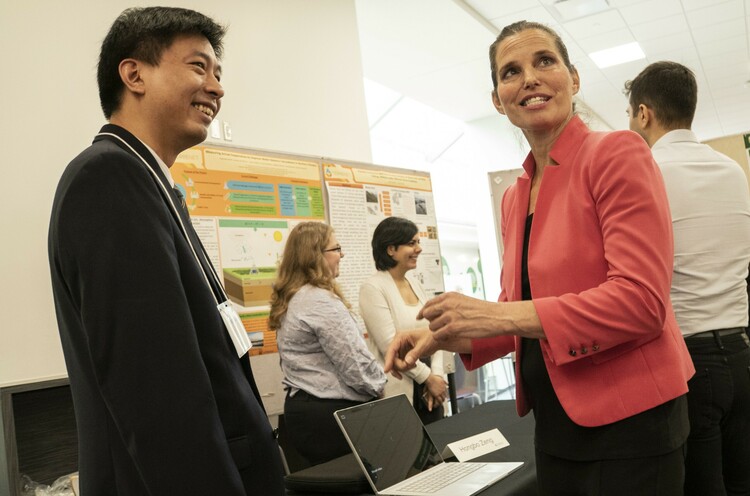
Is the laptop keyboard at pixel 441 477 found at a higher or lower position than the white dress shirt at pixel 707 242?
lower

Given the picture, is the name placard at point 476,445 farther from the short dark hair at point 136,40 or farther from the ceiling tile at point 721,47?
the ceiling tile at point 721,47

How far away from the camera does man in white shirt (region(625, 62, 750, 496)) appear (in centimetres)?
172

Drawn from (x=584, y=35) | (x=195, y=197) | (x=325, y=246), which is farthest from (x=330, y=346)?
(x=584, y=35)

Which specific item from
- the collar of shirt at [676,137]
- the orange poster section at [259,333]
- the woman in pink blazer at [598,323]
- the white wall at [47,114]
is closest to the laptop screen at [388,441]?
the woman in pink blazer at [598,323]

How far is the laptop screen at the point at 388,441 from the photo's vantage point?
145 cm

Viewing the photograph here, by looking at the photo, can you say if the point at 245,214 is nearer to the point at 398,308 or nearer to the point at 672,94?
the point at 398,308

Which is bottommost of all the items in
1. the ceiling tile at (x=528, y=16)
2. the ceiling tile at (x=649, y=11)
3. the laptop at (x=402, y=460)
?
the laptop at (x=402, y=460)

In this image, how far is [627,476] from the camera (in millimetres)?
1041

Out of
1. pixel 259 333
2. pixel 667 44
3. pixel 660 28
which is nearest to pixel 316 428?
pixel 259 333

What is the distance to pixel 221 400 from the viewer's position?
1.03m

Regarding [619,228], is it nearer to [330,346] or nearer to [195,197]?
[330,346]

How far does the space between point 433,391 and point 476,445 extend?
163 centimetres

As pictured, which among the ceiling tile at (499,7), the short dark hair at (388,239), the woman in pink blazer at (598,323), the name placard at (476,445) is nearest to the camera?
the woman in pink blazer at (598,323)

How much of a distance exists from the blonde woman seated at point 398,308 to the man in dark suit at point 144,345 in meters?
2.12
